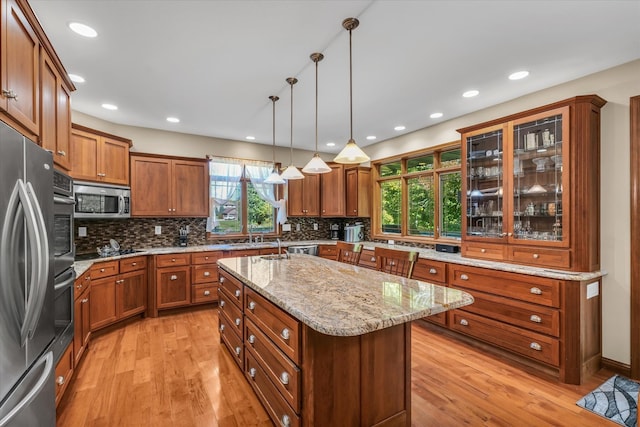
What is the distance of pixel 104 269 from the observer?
3379 millimetres

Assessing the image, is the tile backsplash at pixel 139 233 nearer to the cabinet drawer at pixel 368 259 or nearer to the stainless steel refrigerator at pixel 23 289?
the cabinet drawer at pixel 368 259

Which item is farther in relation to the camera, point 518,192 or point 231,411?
point 518,192

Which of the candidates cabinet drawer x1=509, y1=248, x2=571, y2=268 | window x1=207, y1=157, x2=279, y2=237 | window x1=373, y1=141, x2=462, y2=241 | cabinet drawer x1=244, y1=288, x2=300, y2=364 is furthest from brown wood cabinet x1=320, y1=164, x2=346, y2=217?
cabinet drawer x1=244, y1=288, x2=300, y2=364

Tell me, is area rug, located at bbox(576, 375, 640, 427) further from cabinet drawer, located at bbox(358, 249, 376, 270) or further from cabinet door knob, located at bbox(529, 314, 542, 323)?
cabinet drawer, located at bbox(358, 249, 376, 270)

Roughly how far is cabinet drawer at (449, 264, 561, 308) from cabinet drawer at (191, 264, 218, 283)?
3.24 m

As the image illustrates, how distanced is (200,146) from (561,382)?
17.3ft

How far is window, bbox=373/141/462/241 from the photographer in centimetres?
418

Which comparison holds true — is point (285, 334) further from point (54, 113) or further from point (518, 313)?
point (518, 313)

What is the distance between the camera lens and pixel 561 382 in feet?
7.99

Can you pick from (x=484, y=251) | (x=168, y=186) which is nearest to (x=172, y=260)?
(x=168, y=186)

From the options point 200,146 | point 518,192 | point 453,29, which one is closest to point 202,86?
point 200,146

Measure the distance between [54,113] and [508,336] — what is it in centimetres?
414

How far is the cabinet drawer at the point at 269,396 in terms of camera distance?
1613 mm

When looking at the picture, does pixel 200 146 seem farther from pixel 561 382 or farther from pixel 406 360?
pixel 561 382
